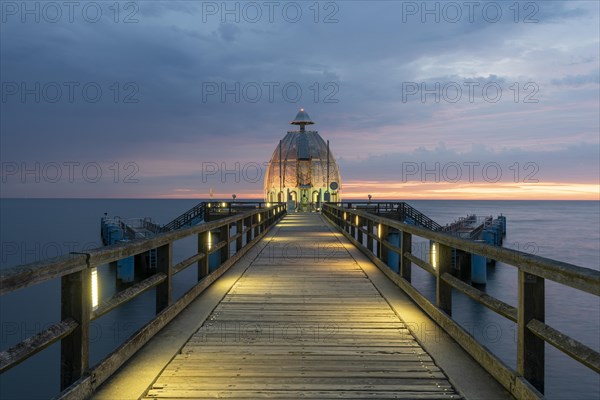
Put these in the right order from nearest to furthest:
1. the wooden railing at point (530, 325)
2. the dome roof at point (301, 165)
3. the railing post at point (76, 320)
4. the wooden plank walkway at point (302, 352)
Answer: the wooden railing at point (530, 325) → the railing post at point (76, 320) → the wooden plank walkway at point (302, 352) → the dome roof at point (301, 165)

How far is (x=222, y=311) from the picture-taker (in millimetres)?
7602

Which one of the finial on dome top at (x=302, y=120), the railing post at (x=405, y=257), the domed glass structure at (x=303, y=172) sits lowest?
the railing post at (x=405, y=257)

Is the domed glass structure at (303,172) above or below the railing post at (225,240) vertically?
above

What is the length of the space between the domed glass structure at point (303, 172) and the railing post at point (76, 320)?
63.9m

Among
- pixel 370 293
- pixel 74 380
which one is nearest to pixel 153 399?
pixel 74 380

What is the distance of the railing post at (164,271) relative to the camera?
22.5ft

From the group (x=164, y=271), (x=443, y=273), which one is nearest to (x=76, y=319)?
(x=164, y=271)

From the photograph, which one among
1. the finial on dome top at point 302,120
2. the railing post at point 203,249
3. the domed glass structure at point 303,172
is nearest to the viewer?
the railing post at point 203,249

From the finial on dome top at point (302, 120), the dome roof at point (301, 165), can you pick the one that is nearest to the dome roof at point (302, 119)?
the finial on dome top at point (302, 120)

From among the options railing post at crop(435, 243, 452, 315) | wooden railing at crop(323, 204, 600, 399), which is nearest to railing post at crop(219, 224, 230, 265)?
railing post at crop(435, 243, 452, 315)

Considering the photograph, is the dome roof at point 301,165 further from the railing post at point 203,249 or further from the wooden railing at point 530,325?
the wooden railing at point 530,325

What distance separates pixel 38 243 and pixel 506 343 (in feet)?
184

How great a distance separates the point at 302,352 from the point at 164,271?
229 centimetres

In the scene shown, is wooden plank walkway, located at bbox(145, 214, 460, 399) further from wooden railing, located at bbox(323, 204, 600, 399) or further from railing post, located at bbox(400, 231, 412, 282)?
railing post, located at bbox(400, 231, 412, 282)
